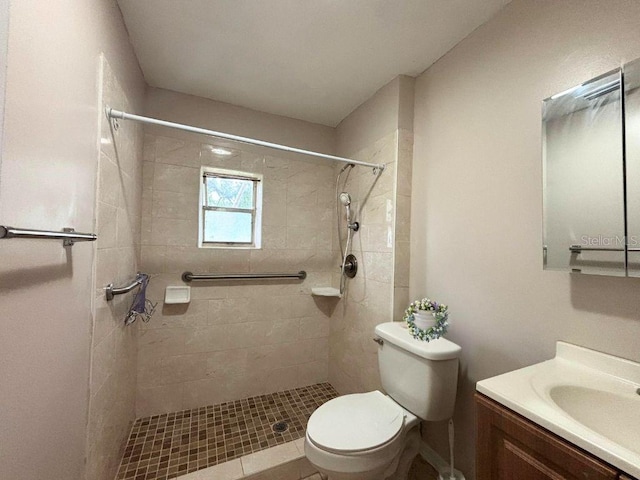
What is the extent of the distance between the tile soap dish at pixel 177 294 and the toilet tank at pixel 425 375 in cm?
145

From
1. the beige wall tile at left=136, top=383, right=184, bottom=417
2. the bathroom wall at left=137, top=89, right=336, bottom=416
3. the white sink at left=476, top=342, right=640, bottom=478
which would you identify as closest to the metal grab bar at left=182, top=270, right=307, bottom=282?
A: the bathroom wall at left=137, top=89, right=336, bottom=416

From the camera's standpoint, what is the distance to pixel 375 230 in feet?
6.15

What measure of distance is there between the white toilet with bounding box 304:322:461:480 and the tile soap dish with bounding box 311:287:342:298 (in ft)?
2.53

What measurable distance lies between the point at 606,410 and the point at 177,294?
2.20 m

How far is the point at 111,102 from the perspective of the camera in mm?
1214

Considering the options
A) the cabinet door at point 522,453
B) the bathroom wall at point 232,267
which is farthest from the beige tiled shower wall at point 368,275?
the cabinet door at point 522,453

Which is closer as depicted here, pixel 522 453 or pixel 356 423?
pixel 522 453

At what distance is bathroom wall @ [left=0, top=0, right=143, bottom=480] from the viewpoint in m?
0.58

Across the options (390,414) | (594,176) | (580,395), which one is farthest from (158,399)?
(594,176)

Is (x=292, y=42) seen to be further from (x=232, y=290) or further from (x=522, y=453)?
(x=522, y=453)

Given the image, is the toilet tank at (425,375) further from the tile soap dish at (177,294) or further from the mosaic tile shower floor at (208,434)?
the tile soap dish at (177,294)

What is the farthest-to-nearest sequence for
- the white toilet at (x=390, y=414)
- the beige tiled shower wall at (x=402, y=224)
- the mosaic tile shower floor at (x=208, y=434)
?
the beige tiled shower wall at (x=402, y=224) → the mosaic tile shower floor at (x=208, y=434) → the white toilet at (x=390, y=414)

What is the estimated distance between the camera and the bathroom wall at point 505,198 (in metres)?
0.93

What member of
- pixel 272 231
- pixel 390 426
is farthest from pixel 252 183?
pixel 390 426
